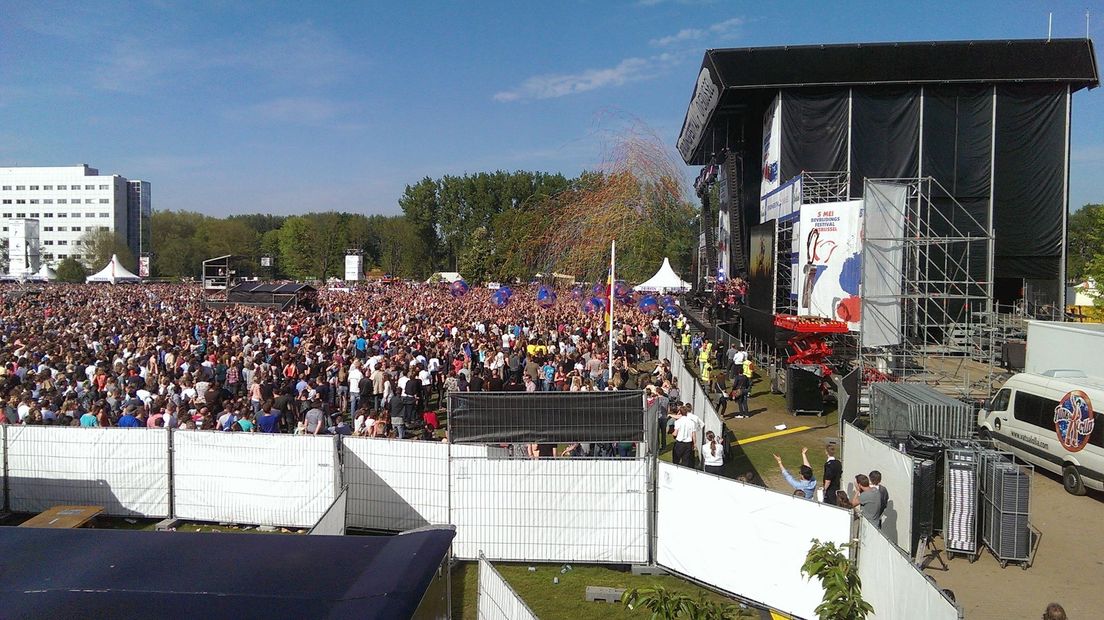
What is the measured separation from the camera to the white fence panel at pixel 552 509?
7.43 meters

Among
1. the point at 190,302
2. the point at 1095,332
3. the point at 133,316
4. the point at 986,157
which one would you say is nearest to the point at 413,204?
the point at 190,302

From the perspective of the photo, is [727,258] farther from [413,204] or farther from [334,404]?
[413,204]

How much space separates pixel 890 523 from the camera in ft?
25.1

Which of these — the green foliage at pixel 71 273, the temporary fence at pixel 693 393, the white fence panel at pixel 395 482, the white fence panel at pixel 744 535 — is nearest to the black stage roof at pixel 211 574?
the white fence panel at pixel 744 535

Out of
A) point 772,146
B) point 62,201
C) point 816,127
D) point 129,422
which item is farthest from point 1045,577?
point 62,201

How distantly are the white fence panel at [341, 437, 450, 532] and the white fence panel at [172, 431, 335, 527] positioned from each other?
27 centimetres

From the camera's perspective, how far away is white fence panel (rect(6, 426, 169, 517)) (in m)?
8.68

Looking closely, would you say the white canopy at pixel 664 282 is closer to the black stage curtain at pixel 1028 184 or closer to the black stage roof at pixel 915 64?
the black stage roof at pixel 915 64

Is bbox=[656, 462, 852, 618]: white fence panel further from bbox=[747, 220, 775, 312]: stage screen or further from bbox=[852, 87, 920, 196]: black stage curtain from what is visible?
bbox=[852, 87, 920, 196]: black stage curtain

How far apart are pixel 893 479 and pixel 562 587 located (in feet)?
12.4

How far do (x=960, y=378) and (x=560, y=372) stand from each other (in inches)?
425

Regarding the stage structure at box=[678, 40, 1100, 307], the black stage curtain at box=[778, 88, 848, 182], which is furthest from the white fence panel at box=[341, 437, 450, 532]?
the black stage curtain at box=[778, 88, 848, 182]

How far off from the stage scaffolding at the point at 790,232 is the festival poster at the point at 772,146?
1500 mm

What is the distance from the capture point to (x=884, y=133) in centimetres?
2842
